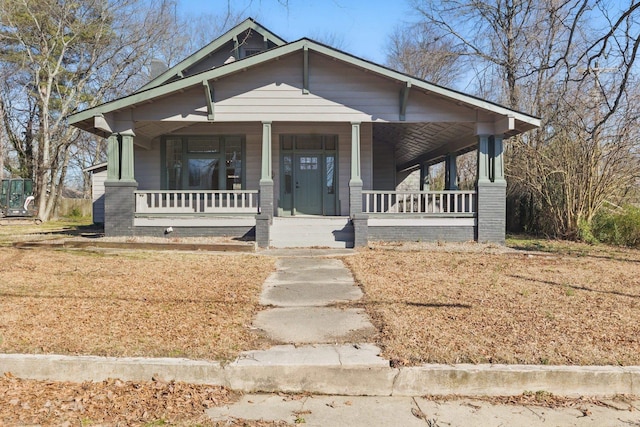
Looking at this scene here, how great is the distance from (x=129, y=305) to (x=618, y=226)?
44.0ft

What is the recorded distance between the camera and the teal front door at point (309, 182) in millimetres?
15039

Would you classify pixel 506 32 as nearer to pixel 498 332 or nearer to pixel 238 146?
pixel 238 146

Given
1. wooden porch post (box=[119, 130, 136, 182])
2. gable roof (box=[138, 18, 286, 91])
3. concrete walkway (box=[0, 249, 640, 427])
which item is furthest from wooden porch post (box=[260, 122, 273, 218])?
concrete walkway (box=[0, 249, 640, 427])

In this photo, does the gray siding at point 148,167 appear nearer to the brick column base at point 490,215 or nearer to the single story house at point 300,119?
the single story house at point 300,119

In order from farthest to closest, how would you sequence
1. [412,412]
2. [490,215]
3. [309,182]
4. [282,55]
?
[309,182] → [490,215] → [282,55] → [412,412]

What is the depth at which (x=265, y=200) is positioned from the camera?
485 inches

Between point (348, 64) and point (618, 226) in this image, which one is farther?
point (618, 226)

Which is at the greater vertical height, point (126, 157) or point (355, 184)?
point (126, 157)

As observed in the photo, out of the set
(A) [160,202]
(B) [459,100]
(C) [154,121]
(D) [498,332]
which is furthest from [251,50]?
(D) [498,332]

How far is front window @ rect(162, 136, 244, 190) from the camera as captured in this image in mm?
14977

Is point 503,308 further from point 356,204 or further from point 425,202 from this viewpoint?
point 425,202

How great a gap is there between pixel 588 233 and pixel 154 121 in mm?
12725

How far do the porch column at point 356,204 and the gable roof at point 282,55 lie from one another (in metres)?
1.60

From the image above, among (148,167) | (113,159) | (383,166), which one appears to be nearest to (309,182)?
(383,166)
